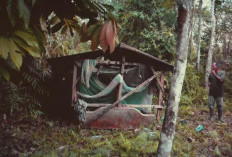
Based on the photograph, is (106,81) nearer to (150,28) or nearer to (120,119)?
(120,119)

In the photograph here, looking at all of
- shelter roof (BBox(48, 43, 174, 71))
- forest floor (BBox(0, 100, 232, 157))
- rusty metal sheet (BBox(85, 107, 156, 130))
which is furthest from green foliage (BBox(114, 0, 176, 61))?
rusty metal sheet (BBox(85, 107, 156, 130))

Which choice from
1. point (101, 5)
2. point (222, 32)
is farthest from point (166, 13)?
point (101, 5)

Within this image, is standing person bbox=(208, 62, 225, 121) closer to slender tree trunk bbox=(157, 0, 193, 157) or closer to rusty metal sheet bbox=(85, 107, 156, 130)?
rusty metal sheet bbox=(85, 107, 156, 130)

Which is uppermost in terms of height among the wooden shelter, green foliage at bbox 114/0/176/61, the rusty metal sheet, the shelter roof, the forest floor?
green foliage at bbox 114/0/176/61

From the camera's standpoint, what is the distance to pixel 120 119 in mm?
8188

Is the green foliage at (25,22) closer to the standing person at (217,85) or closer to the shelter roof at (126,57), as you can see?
the shelter roof at (126,57)

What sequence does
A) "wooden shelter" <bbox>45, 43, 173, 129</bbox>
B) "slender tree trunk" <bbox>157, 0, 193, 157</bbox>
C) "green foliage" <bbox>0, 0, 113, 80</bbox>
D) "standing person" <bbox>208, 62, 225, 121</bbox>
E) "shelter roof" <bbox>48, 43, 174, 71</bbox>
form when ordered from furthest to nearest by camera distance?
"standing person" <bbox>208, 62, 225, 121</bbox>, "wooden shelter" <bbox>45, 43, 173, 129</bbox>, "shelter roof" <bbox>48, 43, 174, 71</bbox>, "slender tree trunk" <bbox>157, 0, 193, 157</bbox>, "green foliage" <bbox>0, 0, 113, 80</bbox>

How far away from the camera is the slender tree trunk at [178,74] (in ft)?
14.5

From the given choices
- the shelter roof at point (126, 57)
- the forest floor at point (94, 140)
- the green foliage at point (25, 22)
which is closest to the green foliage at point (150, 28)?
the shelter roof at point (126, 57)

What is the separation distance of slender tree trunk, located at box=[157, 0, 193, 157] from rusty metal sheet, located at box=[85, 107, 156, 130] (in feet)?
11.3

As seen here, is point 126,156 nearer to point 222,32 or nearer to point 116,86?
point 116,86

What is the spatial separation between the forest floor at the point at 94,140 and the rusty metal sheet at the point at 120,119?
0.23m

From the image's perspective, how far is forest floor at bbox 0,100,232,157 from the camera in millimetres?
5762

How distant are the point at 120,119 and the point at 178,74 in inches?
156
